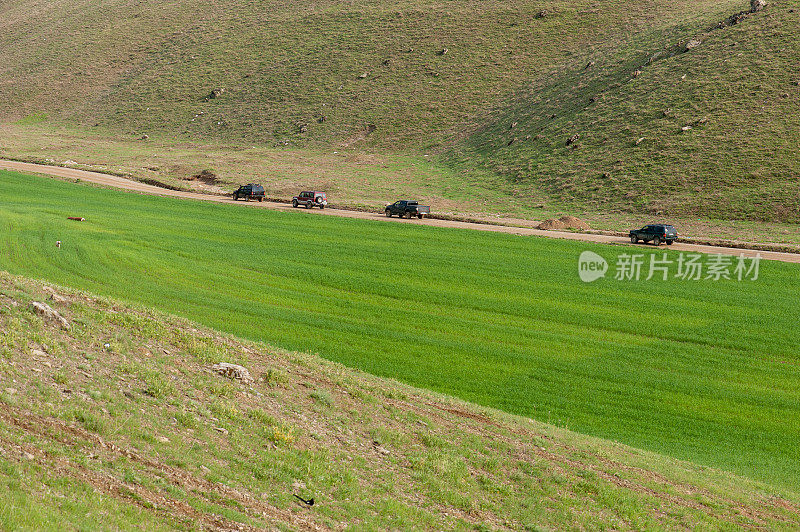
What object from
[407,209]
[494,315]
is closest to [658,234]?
[494,315]

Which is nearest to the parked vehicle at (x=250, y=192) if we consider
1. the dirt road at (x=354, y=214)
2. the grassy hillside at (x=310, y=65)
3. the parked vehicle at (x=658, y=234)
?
the dirt road at (x=354, y=214)

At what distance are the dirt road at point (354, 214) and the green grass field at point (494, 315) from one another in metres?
4.47

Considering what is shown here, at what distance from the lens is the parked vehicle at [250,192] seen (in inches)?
2751

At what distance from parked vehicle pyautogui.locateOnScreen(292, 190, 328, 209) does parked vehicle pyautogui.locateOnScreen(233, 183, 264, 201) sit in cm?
466

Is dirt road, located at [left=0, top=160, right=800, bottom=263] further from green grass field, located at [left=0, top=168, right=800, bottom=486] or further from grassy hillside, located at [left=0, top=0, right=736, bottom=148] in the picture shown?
grassy hillside, located at [left=0, top=0, right=736, bottom=148]

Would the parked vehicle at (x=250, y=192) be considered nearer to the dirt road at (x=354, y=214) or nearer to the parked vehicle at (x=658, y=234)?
the dirt road at (x=354, y=214)

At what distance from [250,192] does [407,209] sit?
18.0m

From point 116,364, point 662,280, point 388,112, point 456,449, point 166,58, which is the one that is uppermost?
point 166,58

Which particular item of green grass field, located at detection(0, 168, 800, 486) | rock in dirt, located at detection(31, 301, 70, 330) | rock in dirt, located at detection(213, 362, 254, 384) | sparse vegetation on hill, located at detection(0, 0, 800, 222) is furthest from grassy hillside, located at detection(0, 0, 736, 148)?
rock in dirt, located at detection(31, 301, 70, 330)

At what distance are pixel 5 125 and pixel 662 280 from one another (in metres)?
118

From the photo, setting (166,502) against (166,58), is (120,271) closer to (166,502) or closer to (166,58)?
(166,502)

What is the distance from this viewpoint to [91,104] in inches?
4838

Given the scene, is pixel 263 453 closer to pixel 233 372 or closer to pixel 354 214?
pixel 233 372

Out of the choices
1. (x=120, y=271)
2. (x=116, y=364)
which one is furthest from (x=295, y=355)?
(x=120, y=271)
